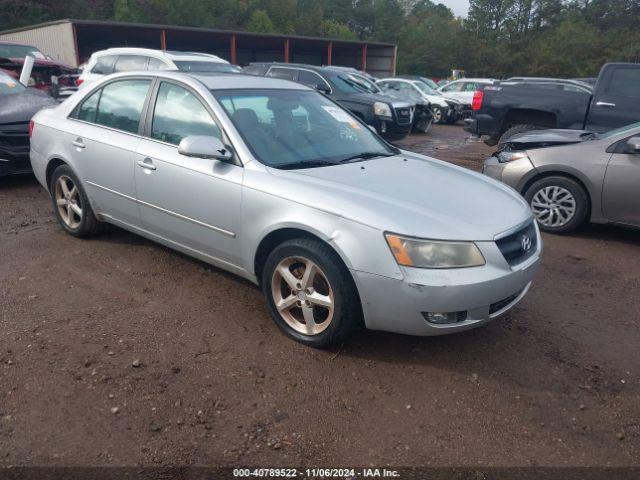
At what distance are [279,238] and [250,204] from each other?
0.94 feet

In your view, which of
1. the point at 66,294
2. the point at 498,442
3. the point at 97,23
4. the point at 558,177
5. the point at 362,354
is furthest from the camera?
the point at 97,23

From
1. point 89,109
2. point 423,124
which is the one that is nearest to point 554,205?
point 89,109

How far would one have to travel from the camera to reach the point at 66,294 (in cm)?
409

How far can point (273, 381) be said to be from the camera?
309 centimetres

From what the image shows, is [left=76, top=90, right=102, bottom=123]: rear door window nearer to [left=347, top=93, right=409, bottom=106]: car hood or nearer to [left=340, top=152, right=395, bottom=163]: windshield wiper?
[left=340, top=152, right=395, bottom=163]: windshield wiper

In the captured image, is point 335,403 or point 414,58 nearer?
point 335,403

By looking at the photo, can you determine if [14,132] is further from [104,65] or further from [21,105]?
[104,65]

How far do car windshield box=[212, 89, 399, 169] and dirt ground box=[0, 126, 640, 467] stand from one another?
1144 millimetres

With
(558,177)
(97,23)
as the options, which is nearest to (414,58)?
(97,23)

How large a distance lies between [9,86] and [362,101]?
21.3 ft

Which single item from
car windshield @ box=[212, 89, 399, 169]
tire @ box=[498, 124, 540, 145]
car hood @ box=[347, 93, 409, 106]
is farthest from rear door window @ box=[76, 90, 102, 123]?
car hood @ box=[347, 93, 409, 106]

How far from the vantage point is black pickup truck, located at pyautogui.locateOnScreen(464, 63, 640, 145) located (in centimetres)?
846

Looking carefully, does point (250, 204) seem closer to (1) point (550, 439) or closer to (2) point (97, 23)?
(1) point (550, 439)

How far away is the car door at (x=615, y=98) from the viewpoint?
8.38m
